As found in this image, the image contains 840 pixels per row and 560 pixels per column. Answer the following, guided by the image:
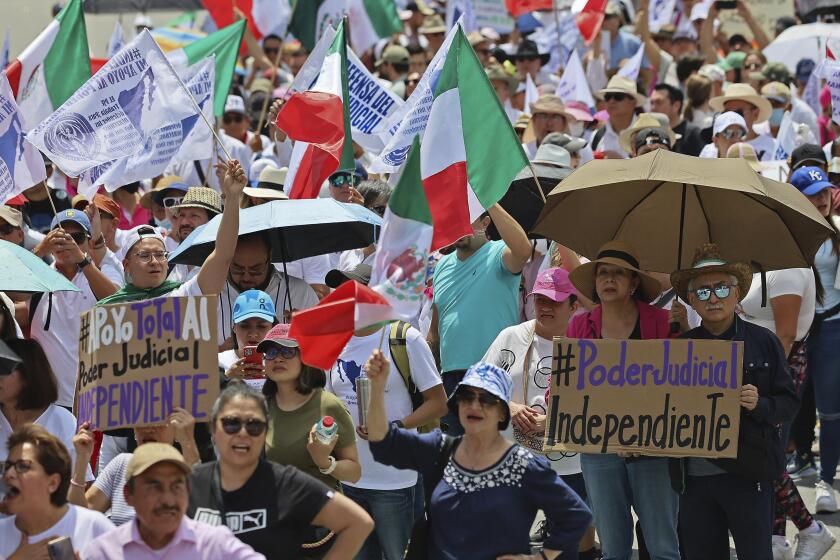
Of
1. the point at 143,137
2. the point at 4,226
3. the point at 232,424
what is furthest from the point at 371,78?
the point at 232,424

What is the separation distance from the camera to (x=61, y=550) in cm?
520

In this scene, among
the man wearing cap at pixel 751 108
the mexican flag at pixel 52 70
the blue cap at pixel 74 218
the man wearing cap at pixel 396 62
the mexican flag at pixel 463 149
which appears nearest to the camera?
the mexican flag at pixel 463 149

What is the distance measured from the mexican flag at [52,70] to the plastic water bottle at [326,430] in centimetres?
478

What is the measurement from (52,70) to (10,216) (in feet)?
4.99

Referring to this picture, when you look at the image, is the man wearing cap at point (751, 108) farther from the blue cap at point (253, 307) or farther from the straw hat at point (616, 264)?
the blue cap at point (253, 307)

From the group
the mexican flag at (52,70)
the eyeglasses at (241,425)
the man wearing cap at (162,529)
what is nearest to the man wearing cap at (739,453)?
the eyeglasses at (241,425)

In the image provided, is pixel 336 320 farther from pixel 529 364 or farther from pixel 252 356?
pixel 529 364

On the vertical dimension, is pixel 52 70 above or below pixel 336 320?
above

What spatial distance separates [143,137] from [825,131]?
7205 mm

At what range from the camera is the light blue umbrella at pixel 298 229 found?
25.9 ft

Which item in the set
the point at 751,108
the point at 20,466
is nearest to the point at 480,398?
the point at 20,466

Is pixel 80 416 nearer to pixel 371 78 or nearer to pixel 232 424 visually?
pixel 232 424

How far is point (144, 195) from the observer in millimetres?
11406

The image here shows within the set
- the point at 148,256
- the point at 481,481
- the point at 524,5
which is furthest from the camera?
the point at 524,5
